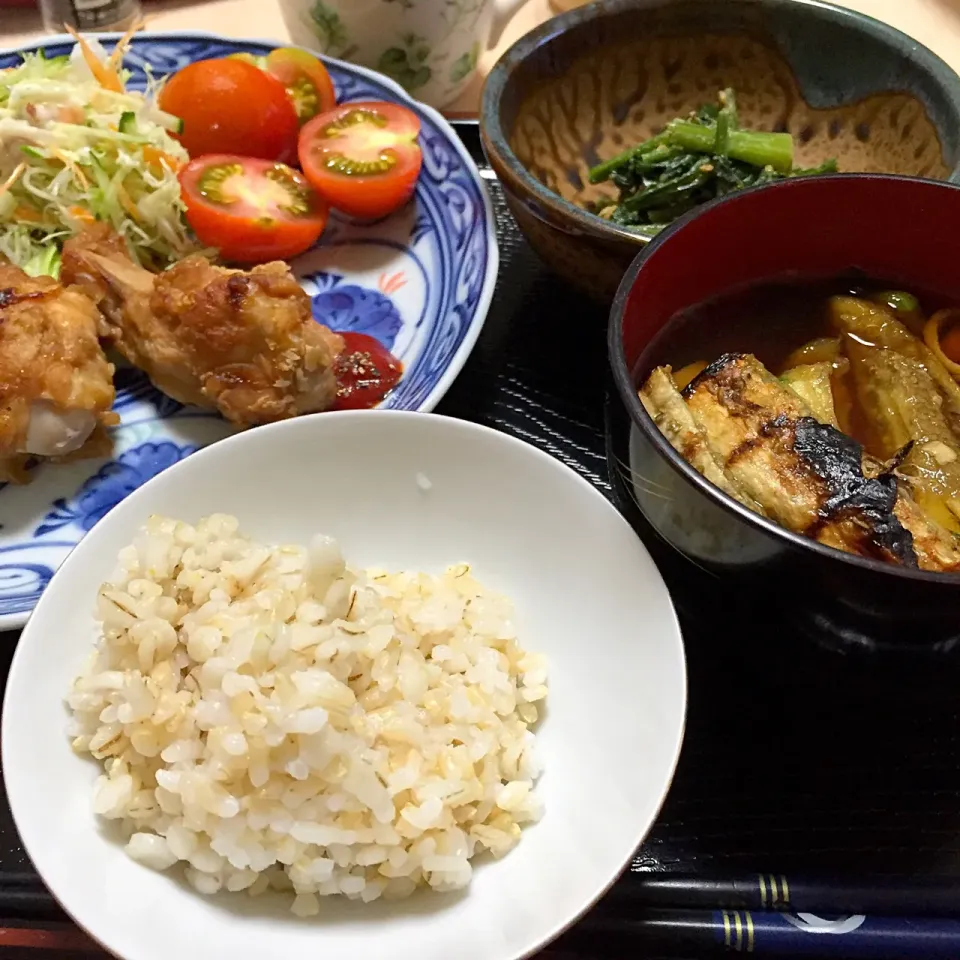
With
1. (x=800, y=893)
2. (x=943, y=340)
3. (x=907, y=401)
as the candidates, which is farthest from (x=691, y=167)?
(x=800, y=893)

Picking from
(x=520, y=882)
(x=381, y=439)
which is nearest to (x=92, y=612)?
(x=381, y=439)

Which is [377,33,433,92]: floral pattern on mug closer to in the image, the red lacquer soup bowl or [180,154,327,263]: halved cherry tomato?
[180,154,327,263]: halved cherry tomato

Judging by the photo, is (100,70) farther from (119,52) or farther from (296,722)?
(296,722)

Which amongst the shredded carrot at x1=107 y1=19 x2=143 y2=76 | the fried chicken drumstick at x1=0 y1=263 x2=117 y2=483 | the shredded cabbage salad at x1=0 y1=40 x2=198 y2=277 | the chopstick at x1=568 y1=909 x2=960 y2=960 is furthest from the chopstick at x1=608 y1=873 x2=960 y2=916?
the shredded carrot at x1=107 y1=19 x2=143 y2=76

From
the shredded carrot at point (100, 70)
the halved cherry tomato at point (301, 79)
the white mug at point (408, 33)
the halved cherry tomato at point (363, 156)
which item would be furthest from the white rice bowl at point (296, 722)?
the white mug at point (408, 33)

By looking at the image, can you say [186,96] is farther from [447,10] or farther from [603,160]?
[603,160]
